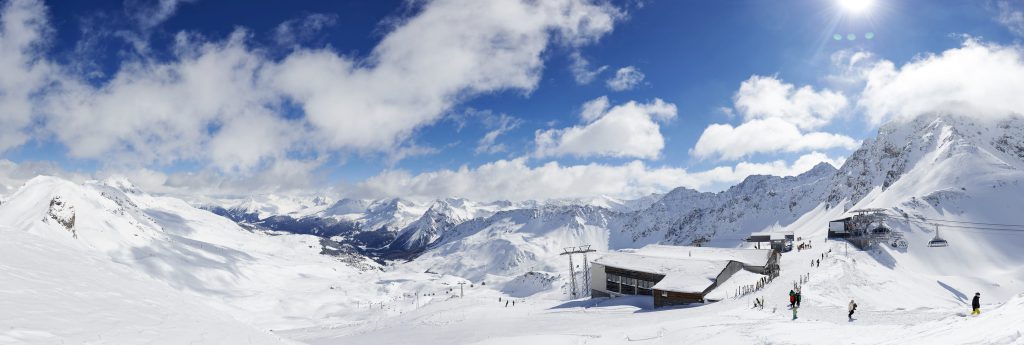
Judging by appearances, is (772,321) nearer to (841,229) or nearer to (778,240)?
(778,240)

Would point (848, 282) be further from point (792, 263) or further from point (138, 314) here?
point (138, 314)

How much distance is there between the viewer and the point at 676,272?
59.6 meters

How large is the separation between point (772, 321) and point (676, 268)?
3495 centimetres

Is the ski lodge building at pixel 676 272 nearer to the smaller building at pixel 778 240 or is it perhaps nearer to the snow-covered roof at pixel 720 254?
the snow-covered roof at pixel 720 254

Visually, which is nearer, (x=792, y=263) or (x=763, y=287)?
(x=763, y=287)

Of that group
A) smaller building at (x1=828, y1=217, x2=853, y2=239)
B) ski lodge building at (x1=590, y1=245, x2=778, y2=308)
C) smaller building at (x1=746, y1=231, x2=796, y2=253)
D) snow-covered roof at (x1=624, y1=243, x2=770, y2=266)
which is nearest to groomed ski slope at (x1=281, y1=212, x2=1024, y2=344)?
ski lodge building at (x1=590, y1=245, x2=778, y2=308)

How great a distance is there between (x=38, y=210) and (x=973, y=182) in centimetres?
29271

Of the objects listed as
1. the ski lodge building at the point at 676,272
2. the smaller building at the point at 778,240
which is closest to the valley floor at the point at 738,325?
the ski lodge building at the point at 676,272

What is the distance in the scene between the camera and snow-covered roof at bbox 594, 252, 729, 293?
54156 millimetres

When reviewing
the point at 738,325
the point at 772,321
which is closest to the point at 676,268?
the point at 772,321

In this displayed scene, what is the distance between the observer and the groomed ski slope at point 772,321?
656 inches

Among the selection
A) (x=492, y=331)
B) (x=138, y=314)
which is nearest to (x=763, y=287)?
(x=492, y=331)

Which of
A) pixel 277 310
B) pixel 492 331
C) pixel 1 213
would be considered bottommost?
pixel 277 310

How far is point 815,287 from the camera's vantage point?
48594 millimetres
